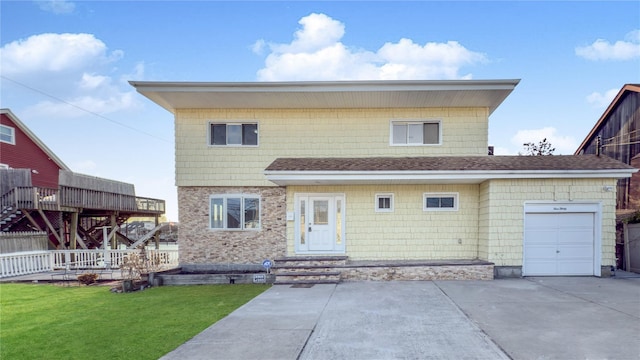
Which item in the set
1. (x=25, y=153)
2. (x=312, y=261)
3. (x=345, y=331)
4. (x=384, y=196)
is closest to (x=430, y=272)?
(x=384, y=196)

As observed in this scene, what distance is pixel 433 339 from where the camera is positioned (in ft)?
15.7

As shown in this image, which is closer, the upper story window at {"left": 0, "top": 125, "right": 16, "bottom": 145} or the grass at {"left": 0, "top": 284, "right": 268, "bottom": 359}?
the grass at {"left": 0, "top": 284, "right": 268, "bottom": 359}

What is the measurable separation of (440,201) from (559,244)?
354 centimetres

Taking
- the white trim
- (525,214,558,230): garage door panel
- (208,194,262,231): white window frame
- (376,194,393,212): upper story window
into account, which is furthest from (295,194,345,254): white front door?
(525,214,558,230): garage door panel

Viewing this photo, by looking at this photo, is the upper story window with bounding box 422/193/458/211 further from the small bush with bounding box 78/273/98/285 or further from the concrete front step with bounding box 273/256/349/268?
the small bush with bounding box 78/273/98/285

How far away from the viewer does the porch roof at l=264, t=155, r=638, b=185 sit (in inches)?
370

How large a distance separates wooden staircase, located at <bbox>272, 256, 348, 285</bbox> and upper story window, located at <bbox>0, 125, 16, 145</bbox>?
64.0 feet

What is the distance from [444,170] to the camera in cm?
959

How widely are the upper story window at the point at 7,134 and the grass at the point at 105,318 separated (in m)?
14.0

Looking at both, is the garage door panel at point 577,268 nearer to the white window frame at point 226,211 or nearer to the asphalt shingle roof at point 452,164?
the asphalt shingle roof at point 452,164

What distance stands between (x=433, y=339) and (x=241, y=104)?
30.0 feet

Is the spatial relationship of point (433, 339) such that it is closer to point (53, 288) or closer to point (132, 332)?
point (132, 332)

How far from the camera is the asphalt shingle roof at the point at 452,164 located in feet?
31.4

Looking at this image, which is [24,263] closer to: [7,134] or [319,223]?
[319,223]
